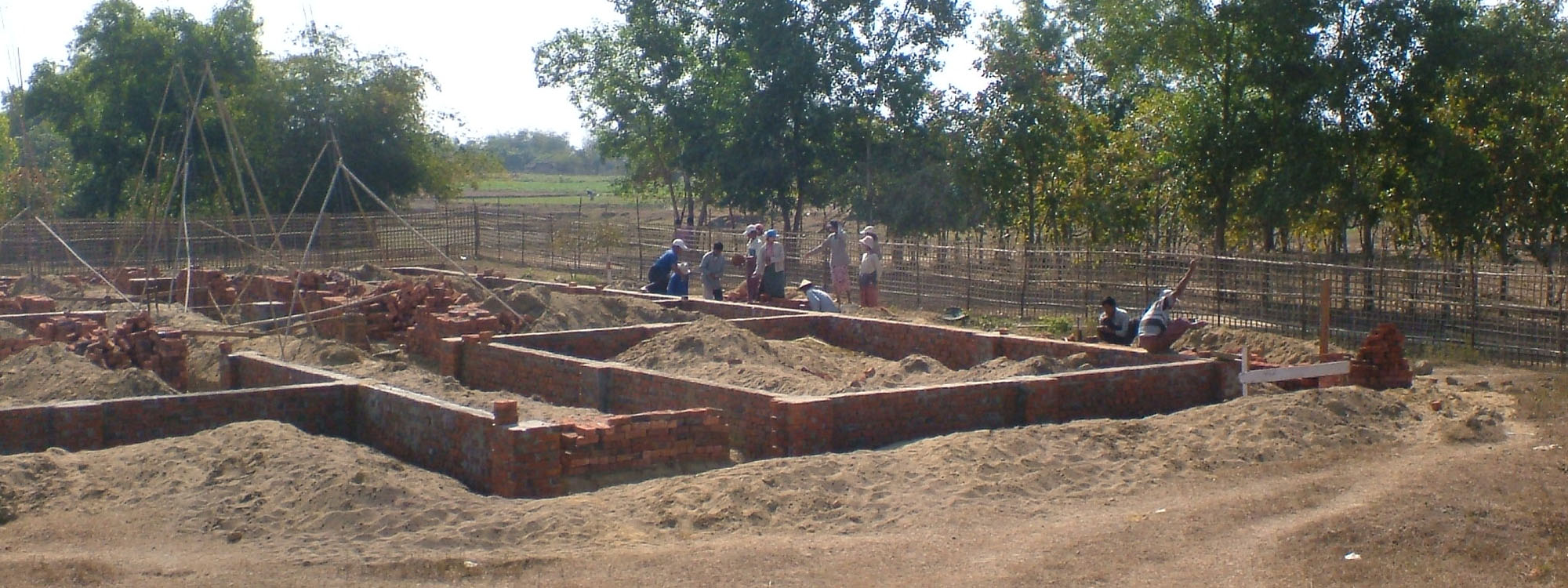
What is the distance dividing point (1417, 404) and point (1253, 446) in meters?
2.60

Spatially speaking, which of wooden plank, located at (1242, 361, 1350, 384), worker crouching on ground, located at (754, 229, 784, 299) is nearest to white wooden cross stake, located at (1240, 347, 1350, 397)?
wooden plank, located at (1242, 361, 1350, 384)

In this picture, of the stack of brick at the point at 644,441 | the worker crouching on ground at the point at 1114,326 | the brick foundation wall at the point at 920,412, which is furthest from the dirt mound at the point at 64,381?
the worker crouching on ground at the point at 1114,326

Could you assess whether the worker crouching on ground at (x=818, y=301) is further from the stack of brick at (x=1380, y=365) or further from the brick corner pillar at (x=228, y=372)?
the brick corner pillar at (x=228, y=372)

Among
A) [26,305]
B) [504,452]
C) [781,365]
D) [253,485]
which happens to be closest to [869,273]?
[781,365]

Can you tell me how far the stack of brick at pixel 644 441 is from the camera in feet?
24.5

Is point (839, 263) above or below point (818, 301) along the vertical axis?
above

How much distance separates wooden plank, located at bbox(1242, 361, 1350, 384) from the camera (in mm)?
9727

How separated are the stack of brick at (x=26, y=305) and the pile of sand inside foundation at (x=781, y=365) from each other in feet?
26.7

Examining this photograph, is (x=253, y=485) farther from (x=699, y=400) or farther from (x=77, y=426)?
(x=699, y=400)

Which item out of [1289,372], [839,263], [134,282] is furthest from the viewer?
[839,263]

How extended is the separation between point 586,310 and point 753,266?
308cm

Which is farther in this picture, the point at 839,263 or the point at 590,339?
the point at 839,263

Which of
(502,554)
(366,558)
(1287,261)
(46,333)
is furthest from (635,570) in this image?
(1287,261)

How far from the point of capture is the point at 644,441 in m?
7.68
